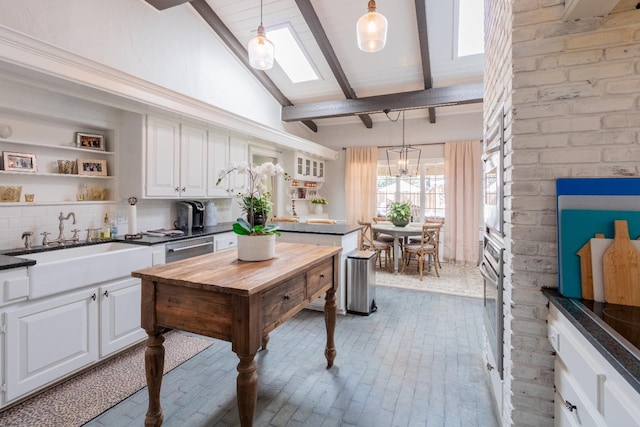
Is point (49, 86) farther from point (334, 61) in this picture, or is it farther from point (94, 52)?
point (334, 61)

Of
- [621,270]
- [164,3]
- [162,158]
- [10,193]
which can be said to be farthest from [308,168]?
[621,270]

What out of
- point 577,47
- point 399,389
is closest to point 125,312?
point 399,389

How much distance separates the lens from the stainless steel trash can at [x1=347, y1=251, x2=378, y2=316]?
336 centimetres

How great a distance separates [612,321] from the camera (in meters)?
1.04

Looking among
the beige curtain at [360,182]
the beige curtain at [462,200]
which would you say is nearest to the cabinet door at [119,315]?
the beige curtain at [360,182]

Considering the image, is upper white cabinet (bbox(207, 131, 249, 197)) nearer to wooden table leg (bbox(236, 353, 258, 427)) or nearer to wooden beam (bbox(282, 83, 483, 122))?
wooden beam (bbox(282, 83, 483, 122))

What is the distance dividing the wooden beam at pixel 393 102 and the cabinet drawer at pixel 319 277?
3680mm

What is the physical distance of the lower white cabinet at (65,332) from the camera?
184 centimetres

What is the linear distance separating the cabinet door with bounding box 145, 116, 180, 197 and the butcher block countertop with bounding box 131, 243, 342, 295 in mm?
1580

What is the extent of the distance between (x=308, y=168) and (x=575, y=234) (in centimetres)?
537

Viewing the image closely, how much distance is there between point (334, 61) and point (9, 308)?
454cm

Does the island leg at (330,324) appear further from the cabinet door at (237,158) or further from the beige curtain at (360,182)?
the beige curtain at (360,182)

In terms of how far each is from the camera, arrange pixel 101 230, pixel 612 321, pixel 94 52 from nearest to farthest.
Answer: pixel 612 321
pixel 94 52
pixel 101 230

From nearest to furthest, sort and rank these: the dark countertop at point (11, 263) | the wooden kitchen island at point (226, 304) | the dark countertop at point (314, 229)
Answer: the wooden kitchen island at point (226, 304), the dark countertop at point (11, 263), the dark countertop at point (314, 229)
